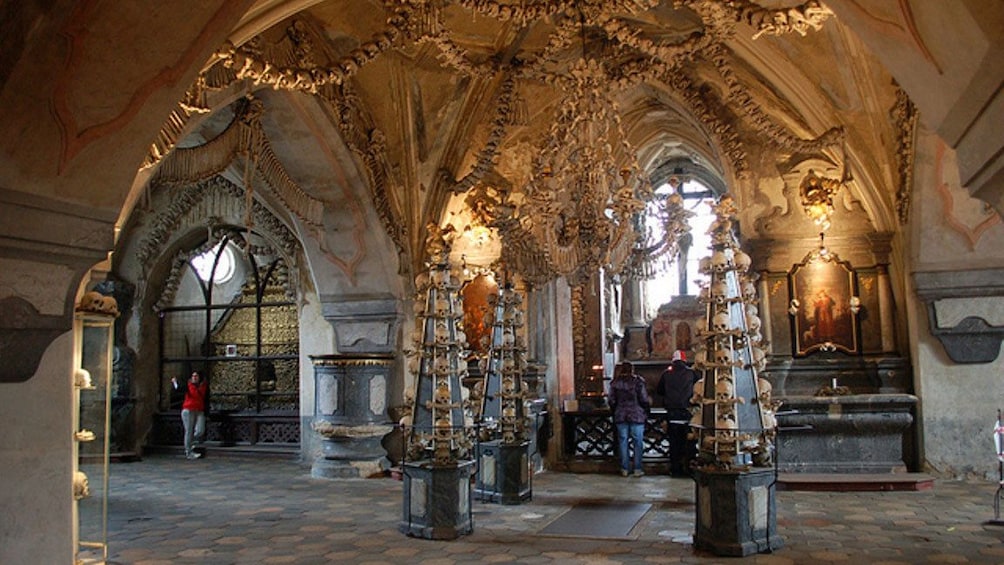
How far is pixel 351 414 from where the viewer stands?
10219 mm

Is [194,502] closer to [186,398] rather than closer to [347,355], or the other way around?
[347,355]

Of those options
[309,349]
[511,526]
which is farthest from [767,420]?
[309,349]

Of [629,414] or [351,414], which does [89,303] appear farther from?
[629,414]

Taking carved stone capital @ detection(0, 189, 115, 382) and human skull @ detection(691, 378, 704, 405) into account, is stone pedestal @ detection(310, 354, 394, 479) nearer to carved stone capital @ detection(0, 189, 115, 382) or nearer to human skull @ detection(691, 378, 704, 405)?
human skull @ detection(691, 378, 704, 405)

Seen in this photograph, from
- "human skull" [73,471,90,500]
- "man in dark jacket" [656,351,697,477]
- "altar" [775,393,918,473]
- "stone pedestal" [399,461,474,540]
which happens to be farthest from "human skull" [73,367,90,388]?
"altar" [775,393,918,473]

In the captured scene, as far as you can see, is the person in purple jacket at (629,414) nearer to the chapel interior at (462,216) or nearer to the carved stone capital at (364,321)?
the chapel interior at (462,216)

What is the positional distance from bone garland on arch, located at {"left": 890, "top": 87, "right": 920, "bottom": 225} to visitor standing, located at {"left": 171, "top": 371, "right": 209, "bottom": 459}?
30.1 ft

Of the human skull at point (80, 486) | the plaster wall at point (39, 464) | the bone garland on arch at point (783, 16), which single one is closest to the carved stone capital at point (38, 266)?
the plaster wall at point (39, 464)

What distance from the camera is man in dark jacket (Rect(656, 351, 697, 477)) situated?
9680 millimetres

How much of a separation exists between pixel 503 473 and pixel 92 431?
3.84 meters

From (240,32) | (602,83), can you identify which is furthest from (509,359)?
(240,32)

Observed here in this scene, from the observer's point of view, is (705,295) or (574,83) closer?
(705,295)

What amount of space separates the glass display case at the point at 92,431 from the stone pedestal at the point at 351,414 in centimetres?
463

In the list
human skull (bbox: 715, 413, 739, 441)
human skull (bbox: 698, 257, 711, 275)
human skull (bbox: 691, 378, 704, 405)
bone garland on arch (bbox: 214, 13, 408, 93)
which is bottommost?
human skull (bbox: 715, 413, 739, 441)
